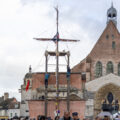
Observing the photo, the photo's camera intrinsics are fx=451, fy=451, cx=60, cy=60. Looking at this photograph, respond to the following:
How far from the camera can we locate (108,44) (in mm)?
71688

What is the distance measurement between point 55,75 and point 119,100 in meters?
21.3

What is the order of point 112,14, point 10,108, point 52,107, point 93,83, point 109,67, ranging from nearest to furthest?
point 52,107, point 93,83, point 109,67, point 112,14, point 10,108

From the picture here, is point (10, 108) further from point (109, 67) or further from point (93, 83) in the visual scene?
point (93, 83)

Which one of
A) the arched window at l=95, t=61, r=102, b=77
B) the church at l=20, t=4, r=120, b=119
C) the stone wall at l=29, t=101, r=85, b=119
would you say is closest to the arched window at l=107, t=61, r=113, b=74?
the church at l=20, t=4, r=120, b=119

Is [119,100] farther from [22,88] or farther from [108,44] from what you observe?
[22,88]

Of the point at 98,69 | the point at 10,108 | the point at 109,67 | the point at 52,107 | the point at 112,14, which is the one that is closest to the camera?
the point at 52,107

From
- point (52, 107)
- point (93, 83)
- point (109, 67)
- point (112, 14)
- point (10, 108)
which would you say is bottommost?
point (52, 107)

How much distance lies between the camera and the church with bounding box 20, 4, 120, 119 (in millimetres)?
43997

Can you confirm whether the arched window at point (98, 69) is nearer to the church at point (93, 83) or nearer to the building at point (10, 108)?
the church at point (93, 83)

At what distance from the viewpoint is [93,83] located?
65.2 m

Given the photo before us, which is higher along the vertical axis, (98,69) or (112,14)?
(112,14)

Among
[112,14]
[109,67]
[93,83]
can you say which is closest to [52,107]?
[93,83]

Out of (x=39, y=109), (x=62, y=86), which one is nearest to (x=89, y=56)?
(x=62, y=86)

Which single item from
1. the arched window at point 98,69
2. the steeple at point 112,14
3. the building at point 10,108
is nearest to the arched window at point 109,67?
the arched window at point 98,69
